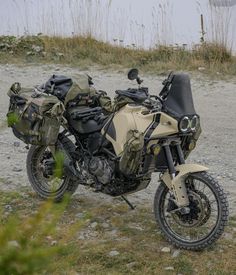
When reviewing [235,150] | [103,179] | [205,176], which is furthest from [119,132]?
[235,150]

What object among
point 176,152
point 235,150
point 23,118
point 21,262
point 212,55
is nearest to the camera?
point 21,262

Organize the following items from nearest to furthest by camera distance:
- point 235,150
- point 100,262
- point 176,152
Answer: point 100,262 → point 176,152 → point 235,150

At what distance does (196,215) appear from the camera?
136 inches

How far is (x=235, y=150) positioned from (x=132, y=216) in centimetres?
191

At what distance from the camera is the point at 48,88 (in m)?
4.16

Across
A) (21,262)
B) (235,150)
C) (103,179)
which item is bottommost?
(235,150)

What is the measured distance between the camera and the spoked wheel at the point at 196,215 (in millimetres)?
3412

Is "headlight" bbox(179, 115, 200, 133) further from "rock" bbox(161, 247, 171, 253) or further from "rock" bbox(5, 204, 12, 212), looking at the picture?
"rock" bbox(5, 204, 12, 212)

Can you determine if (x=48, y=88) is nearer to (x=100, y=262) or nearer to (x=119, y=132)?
(x=119, y=132)

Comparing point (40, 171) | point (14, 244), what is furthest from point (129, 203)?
point (14, 244)

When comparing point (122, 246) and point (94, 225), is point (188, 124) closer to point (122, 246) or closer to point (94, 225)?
point (122, 246)

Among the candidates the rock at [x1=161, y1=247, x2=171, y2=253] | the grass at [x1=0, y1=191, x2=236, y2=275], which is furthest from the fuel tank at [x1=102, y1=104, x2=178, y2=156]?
the rock at [x1=161, y1=247, x2=171, y2=253]

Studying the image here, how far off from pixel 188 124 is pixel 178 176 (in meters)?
0.30

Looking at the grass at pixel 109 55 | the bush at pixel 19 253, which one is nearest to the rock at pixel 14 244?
the bush at pixel 19 253
